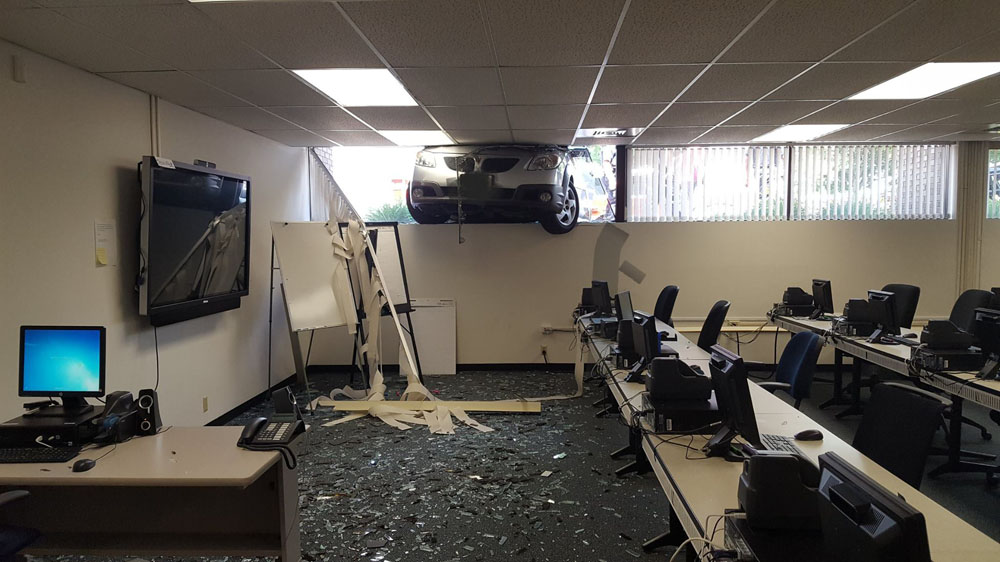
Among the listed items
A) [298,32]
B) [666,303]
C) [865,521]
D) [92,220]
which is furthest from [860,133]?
[92,220]

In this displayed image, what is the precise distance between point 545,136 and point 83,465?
4676mm

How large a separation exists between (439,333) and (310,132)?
276 cm

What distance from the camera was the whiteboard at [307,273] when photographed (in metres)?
5.10

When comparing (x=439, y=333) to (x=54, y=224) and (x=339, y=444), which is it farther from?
(x=54, y=224)

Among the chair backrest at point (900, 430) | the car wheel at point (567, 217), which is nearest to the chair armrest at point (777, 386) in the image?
the chair backrest at point (900, 430)

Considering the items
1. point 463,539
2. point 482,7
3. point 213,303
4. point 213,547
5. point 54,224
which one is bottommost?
point 463,539

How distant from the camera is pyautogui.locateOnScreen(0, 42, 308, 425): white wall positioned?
110 inches

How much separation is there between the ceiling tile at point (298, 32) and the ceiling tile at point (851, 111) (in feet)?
12.6

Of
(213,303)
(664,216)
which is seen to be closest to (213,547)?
(213,303)

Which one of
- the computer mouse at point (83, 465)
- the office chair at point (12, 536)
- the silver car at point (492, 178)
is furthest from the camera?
the silver car at point (492, 178)

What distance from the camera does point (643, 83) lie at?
3727 millimetres

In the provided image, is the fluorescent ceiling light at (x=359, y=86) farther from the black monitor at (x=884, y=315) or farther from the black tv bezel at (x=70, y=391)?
the black monitor at (x=884, y=315)

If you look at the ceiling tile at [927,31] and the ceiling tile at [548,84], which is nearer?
the ceiling tile at [927,31]

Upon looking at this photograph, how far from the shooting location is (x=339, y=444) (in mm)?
4289
